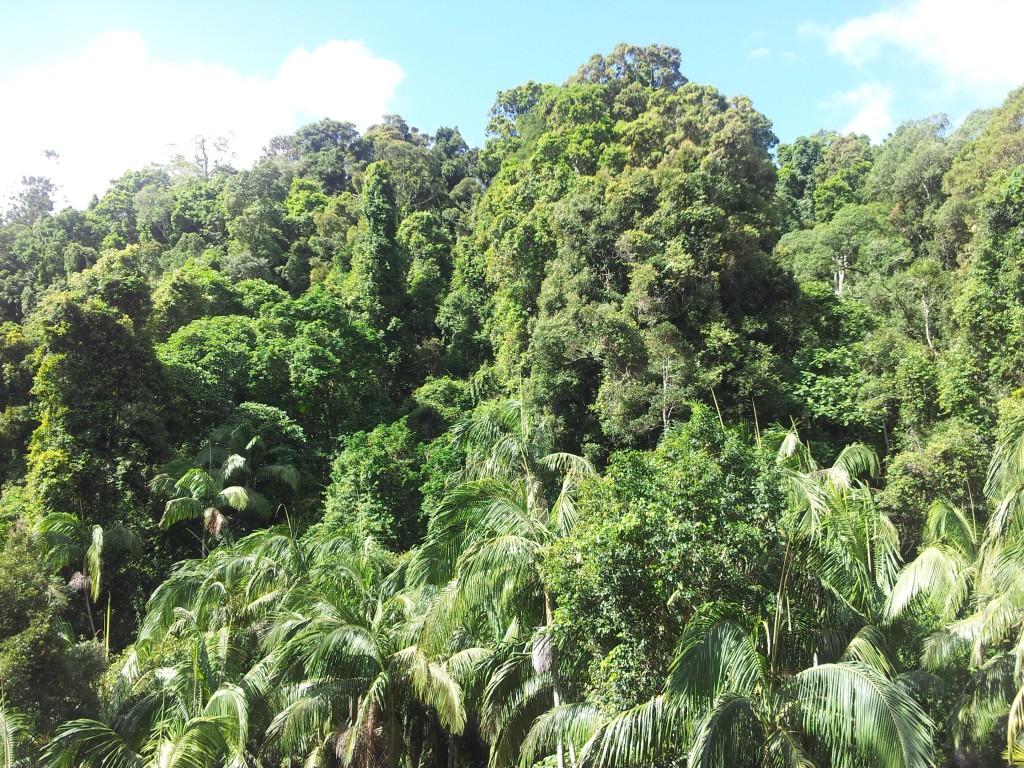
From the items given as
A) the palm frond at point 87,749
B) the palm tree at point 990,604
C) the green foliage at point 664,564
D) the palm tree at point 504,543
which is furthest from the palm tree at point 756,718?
the palm frond at point 87,749

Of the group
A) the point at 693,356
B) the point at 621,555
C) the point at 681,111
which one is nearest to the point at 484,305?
the point at 681,111

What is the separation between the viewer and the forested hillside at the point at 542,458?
265 inches

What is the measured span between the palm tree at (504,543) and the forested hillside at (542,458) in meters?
0.05

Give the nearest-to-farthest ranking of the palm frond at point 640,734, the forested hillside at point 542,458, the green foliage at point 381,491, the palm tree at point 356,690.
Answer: the palm frond at point 640,734 < the forested hillside at point 542,458 < the palm tree at point 356,690 < the green foliage at point 381,491

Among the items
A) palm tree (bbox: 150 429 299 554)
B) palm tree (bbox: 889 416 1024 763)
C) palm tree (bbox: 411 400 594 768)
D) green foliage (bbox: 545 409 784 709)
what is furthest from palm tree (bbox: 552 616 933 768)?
palm tree (bbox: 150 429 299 554)

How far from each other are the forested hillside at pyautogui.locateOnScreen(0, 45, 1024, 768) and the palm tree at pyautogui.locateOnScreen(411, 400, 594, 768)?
1.8 inches

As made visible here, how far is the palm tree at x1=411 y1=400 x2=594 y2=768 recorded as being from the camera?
761 centimetres

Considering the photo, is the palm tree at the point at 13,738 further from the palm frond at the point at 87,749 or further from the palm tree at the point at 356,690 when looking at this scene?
the palm tree at the point at 356,690

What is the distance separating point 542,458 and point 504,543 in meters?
2.52

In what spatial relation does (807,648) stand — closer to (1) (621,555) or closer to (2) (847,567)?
(2) (847,567)

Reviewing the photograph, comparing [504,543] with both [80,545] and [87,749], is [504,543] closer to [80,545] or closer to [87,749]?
[87,749]

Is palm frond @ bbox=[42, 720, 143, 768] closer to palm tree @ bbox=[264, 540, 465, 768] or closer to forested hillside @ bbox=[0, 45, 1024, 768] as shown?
A: forested hillside @ bbox=[0, 45, 1024, 768]

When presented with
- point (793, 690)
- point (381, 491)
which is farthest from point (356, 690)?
point (381, 491)

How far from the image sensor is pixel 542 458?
10.0 m
